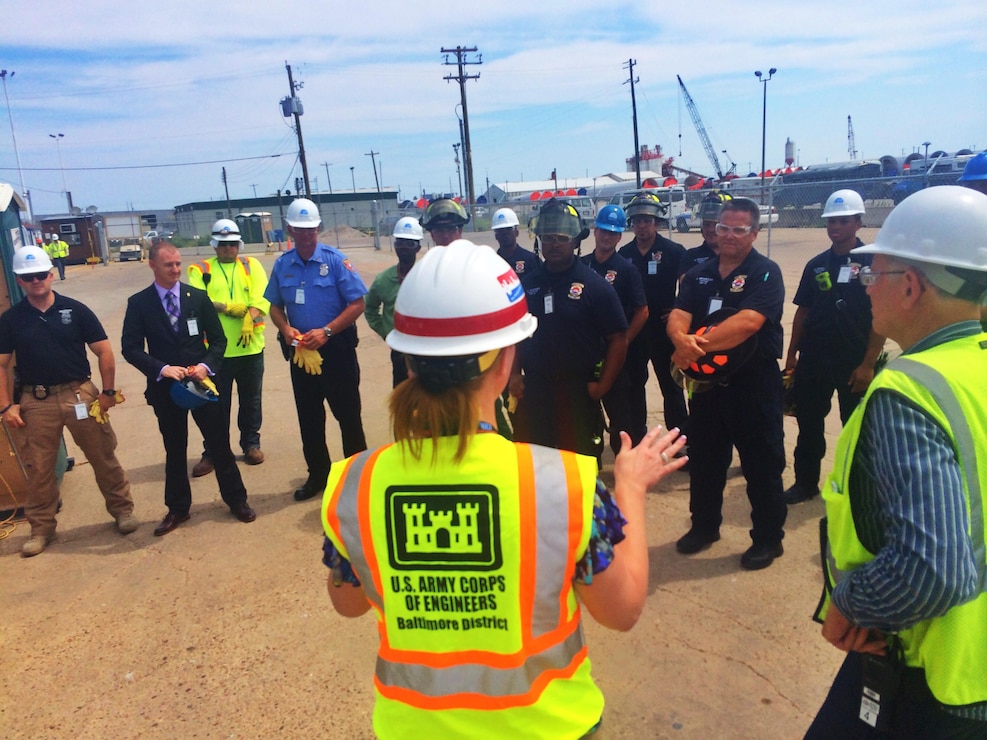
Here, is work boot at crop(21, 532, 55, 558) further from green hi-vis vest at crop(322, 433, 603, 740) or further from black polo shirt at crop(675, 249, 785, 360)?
black polo shirt at crop(675, 249, 785, 360)

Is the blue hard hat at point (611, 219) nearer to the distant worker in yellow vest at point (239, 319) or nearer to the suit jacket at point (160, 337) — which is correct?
the distant worker in yellow vest at point (239, 319)

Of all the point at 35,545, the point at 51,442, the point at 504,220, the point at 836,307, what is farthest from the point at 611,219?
the point at 35,545

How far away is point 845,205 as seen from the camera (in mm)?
4688

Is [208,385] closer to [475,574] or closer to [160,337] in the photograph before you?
[160,337]

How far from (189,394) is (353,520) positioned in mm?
3869

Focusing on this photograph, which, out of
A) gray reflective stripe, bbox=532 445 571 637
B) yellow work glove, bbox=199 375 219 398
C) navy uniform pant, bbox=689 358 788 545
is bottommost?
navy uniform pant, bbox=689 358 788 545

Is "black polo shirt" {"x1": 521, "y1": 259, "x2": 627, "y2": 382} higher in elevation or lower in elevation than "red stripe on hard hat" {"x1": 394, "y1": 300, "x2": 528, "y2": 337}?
lower

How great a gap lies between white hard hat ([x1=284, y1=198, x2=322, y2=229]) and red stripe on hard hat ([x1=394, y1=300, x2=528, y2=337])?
163 inches

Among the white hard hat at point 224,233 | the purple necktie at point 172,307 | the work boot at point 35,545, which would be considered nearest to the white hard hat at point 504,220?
the white hard hat at point 224,233

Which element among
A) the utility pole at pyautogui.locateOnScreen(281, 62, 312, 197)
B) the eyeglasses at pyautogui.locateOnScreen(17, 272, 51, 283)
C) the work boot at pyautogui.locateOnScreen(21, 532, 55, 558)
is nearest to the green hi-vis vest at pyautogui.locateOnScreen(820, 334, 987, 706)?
the eyeglasses at pyautogui.locateOnScreen(17, 272, 51, 283)

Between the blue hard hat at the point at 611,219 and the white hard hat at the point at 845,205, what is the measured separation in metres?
1.58

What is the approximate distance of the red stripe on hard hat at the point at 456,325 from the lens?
56.8 inches

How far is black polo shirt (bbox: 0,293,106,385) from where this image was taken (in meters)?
4.70

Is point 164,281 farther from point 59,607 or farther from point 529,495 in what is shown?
point 529,495
